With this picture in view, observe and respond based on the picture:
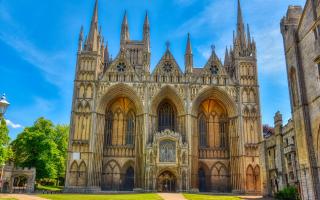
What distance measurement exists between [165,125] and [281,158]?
18.1 m

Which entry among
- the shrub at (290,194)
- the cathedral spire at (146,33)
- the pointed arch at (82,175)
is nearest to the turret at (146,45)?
the cathedral spire at (146,33)

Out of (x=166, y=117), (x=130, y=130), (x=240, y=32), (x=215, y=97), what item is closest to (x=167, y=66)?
(x=166, y=117)

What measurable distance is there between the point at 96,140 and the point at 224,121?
18.3 m

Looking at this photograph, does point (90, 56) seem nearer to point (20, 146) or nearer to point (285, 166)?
point (20, 146)

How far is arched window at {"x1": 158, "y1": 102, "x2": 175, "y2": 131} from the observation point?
139 ft

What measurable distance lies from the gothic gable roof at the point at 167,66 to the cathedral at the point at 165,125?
14 cm

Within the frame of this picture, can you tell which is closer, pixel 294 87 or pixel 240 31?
pixel 294 87

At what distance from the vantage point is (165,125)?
4238cm

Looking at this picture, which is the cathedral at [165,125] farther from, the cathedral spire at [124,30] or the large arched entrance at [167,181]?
the cathedral spire at [124,30]

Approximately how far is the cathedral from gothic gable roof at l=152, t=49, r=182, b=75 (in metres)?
0.14

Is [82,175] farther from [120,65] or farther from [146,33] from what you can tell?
[146,33]

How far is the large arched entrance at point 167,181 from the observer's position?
37.8 meters

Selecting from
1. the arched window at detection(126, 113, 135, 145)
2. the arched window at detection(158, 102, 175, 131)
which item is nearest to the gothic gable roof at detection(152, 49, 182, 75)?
the arched window at detection(158, 102, 175, 131)

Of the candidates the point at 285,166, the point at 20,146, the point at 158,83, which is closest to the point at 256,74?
the point at 158,83
